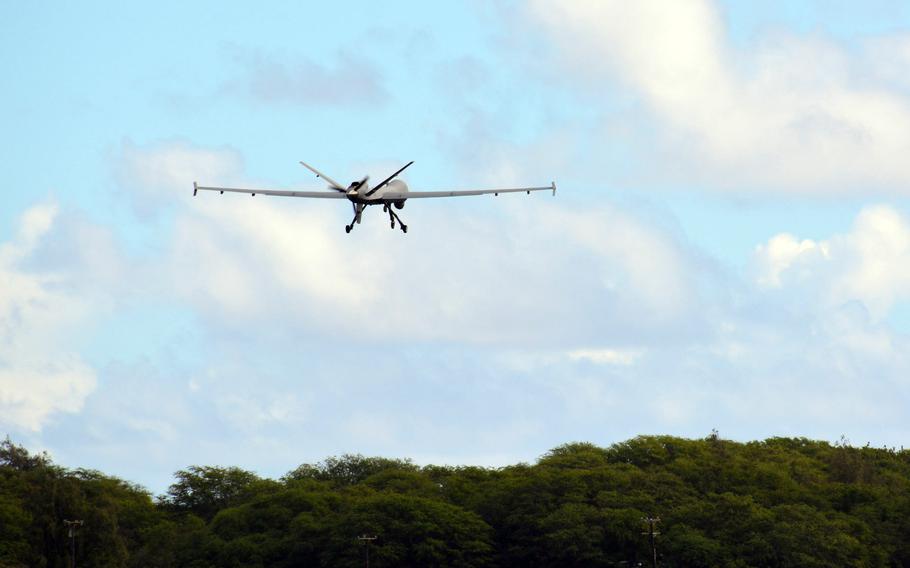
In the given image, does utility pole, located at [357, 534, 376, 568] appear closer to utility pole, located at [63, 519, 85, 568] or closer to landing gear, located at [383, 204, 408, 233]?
utility pole, located at [63, 519, 85, 568]

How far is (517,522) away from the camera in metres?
163

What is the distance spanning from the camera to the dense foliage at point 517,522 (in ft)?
499

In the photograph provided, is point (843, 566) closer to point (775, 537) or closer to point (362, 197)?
point (775, 537)

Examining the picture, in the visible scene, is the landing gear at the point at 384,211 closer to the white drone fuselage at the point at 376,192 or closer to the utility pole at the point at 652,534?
the white drone fuselage at the point at 376,192

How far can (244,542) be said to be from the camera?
16375 cm

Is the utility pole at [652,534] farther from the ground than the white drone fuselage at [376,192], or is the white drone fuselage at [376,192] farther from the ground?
the white drone fuselage at [376,192]

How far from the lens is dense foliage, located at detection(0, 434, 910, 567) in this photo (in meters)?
152

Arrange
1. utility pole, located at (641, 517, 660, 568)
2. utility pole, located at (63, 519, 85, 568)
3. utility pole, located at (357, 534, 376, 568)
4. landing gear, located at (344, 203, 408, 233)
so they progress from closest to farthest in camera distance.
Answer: landing gear, located at (344, 203, 408, 233)
utility pole, located at (641, 517, 660, 568)
utility pole, located at (63, 519, 85, 568)
utility pole, located at (357, 534, 376, 568)

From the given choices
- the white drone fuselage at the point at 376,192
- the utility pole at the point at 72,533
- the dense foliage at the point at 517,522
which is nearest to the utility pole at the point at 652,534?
the dense foliage at the point at 517,522

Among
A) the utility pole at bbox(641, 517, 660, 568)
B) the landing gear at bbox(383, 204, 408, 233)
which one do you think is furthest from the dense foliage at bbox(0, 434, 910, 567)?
the landing gear at bbox(383, 204, 408, 233)

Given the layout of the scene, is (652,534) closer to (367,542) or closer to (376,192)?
(367,542)

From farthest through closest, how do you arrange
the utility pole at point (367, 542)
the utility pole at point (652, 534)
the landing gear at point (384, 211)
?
the utility pole at point (367, 542)
the utility pole at point (652, 534)
the landing gear at point (384, 211)

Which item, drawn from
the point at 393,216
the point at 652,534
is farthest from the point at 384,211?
the point at 652,534

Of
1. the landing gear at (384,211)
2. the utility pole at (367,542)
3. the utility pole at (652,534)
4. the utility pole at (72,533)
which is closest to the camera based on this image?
the landing gear at (384,211)
